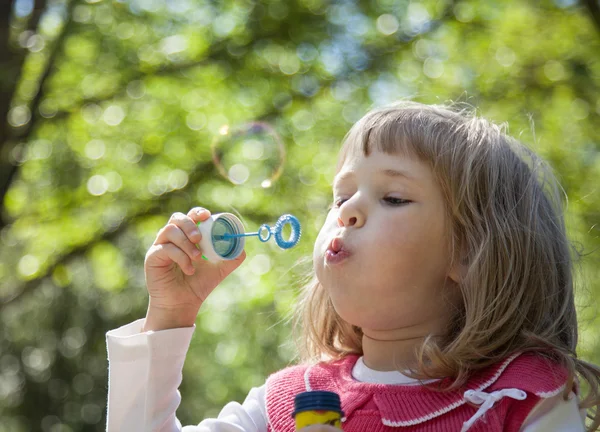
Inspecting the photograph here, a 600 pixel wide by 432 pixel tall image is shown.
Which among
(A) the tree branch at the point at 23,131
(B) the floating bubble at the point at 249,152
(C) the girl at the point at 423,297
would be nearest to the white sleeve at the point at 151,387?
(C) the girl at the point at 423,297

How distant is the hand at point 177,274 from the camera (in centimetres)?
181

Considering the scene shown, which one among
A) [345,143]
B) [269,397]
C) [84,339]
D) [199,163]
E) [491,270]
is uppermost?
[345,143]

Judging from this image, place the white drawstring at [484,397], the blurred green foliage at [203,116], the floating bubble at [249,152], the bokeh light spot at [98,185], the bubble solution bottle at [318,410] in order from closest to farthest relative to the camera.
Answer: the bubble solution bottle at [318,410] < the white drawstring at [484,397] < the blurred green foliage at [203,116] < the floating bubble at [249,152] < the bokeh light spot at [98,185]

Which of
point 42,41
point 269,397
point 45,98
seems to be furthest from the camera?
point 45,98

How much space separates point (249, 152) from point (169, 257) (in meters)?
4.37

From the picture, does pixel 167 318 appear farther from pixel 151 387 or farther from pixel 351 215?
pixel 351 215

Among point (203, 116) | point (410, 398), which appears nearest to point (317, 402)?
point (410, 398)

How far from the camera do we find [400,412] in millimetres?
1605

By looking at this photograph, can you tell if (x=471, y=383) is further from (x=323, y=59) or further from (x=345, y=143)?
(x=323, y=59)

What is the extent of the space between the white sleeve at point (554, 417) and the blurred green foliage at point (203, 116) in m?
4.05

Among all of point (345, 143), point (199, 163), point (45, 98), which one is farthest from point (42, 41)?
point (345, 143)

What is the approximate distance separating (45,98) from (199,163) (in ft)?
4.35

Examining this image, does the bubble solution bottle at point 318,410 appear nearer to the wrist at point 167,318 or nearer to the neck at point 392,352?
the neck at point 392,352

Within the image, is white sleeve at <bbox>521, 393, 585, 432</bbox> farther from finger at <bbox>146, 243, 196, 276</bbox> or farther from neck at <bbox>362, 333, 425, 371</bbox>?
finger at <bbox>146, 243, 196, 276</bbox>
